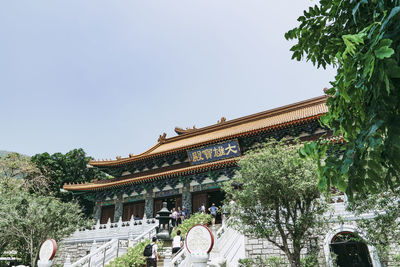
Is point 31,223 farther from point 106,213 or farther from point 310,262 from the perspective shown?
point 310,262

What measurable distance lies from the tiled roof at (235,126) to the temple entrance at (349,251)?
8137 mm

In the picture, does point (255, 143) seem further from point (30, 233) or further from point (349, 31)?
point (349, 31)

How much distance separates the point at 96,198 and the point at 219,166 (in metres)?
11.3

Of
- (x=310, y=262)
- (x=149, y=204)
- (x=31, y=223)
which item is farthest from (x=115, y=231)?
(x=310, y=262)

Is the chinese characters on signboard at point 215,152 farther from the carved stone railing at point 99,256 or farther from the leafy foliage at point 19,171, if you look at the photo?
the leafy foliage at point 19,171

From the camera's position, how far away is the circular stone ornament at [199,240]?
5879mm

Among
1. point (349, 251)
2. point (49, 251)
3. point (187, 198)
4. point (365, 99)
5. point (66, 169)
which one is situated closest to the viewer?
point (365, 99)

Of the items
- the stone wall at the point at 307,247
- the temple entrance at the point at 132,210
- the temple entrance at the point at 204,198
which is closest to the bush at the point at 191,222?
the stone wall at the point at 307,247

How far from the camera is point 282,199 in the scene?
859cm

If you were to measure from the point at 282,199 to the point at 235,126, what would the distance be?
49.2 ft

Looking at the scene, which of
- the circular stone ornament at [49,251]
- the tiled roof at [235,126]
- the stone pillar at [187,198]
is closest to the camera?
the circular stone ornament at [49,251]

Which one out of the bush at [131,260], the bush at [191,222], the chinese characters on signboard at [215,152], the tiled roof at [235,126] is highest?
the tiled roof at [235,126]

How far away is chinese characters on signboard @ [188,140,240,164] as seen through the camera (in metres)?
18.3

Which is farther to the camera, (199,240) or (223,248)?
(223,248)
